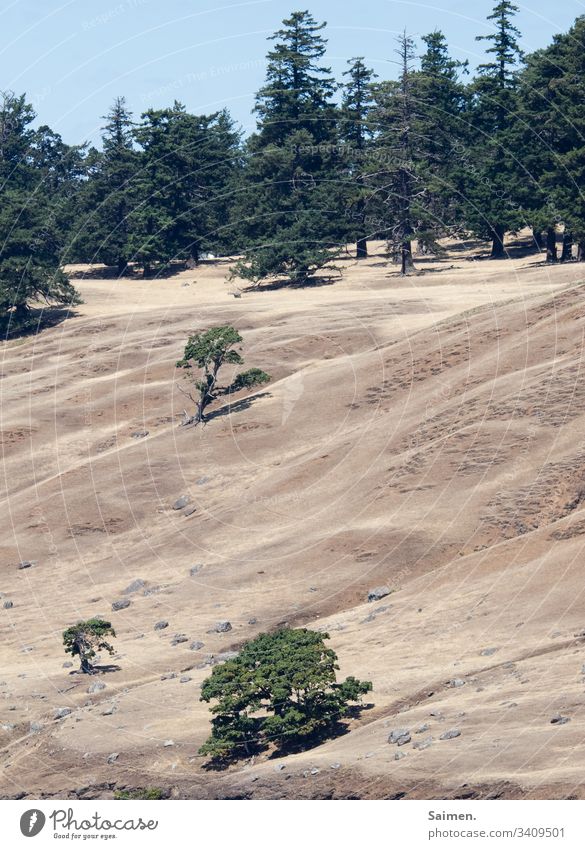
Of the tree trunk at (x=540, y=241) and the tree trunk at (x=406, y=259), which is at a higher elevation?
the tree trunk at (x=540, y=241)

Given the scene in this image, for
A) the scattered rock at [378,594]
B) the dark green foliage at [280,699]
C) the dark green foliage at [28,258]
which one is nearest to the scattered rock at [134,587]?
the scattered rock at [378,594]

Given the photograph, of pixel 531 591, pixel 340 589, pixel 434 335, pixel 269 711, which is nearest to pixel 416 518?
pixel 340 589

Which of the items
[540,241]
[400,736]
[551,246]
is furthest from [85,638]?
[540,241]

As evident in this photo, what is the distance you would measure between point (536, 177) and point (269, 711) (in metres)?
76.5

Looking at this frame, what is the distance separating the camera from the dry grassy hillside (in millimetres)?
41594

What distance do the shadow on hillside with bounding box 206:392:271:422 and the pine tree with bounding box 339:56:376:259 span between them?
39645mm

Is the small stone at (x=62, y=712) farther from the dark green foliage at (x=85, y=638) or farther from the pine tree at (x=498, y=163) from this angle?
the pine tree at (x=498, y=163)

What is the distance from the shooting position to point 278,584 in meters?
58.4

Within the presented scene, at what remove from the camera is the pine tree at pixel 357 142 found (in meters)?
122

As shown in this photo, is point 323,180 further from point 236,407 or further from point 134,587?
point 134,587

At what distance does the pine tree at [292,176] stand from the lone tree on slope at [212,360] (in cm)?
3391

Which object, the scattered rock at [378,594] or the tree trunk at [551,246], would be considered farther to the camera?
the tree trunk at [551,246]

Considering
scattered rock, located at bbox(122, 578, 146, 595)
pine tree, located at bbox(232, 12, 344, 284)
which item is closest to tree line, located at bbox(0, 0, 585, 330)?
pine tree, located at bbox(232, 12, 344, 284)

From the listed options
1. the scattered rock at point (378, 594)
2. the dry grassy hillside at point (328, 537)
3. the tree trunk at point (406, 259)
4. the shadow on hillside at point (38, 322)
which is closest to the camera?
the dry grassy hillside at point (328, 537)
